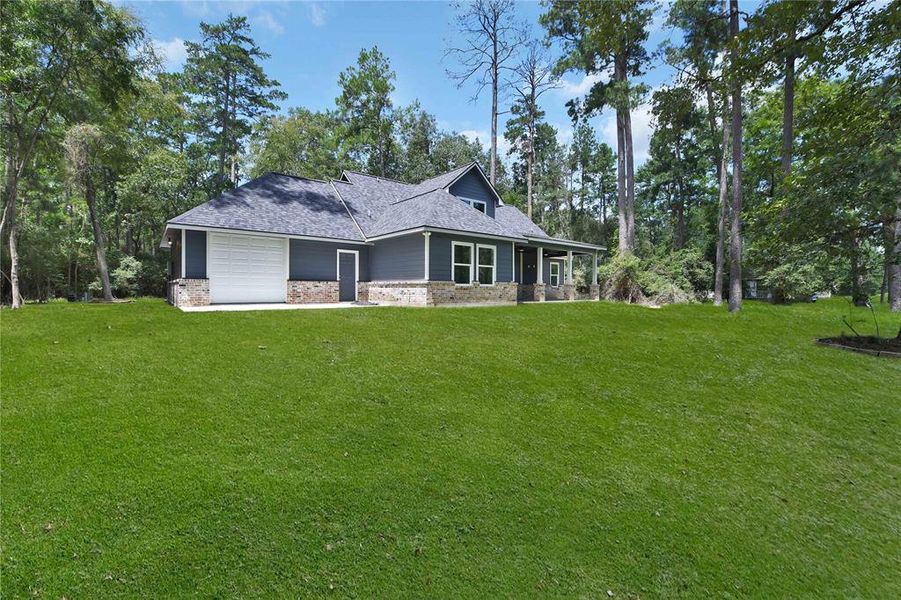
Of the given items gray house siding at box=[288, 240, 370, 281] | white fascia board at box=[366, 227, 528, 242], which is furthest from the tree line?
gray house siding at box=[288, 240, 370, 281]

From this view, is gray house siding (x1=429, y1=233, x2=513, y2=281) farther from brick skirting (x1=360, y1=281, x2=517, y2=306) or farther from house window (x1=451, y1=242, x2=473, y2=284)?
brick skirting (x1=360, y1=281, x2=517, y2=306)

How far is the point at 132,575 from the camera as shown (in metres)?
2.13

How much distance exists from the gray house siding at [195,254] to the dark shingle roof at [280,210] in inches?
17.7

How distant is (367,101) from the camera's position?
3073 cm

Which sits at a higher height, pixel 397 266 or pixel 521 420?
pixel 397 266

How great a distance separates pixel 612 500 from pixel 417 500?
1.57 meters

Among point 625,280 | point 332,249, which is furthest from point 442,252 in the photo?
point 625,280

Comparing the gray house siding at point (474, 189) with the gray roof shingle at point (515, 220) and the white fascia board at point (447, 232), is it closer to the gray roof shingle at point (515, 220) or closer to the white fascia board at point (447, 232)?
the gray roof shingle at point (515, 220)

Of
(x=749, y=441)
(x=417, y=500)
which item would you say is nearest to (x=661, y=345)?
(x=749, y=441)

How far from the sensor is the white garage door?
12828 millimetres

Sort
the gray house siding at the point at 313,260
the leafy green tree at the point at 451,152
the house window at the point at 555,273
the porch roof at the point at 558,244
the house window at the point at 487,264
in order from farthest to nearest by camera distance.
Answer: the leafy green tree at the point at 451,152, the house window at the point at 555,273, the porch roof at the point at 558,244, the house window at the point at 487,264, the gray house siding at the point at 313,260

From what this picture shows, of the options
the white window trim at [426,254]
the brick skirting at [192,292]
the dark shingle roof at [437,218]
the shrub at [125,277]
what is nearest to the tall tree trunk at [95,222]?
the shrub at [125,277]

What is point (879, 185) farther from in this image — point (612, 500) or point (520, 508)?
point (520, 508)

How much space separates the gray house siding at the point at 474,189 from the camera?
18406mm
